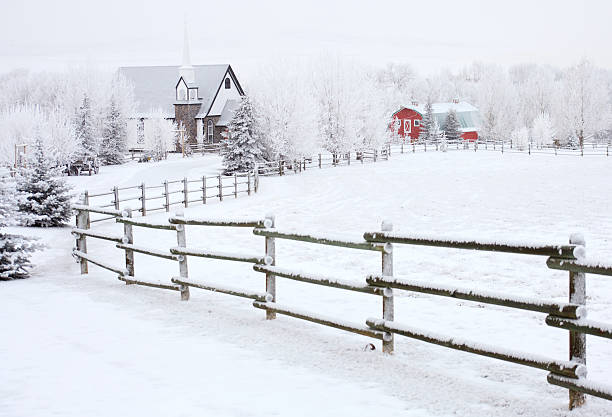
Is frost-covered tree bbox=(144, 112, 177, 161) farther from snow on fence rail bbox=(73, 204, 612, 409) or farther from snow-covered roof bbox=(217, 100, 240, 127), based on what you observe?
snow on fence rail bbox=(73, 204, 612, 409)

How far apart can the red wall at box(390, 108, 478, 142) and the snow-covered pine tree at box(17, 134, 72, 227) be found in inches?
Result: 3045

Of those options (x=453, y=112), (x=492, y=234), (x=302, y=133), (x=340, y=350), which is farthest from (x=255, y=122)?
(x=453, y=112)

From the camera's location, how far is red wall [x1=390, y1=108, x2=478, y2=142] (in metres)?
96.4

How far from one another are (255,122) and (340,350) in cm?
4240

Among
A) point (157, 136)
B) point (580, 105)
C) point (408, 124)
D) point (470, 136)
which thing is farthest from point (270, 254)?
point (470, 136)

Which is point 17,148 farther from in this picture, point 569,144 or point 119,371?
point 569,144

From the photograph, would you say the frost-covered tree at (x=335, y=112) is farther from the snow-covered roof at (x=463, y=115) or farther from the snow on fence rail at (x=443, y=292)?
the snow on fence rail at (x=443, y=292)

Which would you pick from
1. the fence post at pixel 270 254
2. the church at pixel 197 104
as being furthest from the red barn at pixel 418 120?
the fence post at pixel 270 254

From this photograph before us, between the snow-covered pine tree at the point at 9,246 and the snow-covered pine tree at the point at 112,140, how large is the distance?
4694 centimetres

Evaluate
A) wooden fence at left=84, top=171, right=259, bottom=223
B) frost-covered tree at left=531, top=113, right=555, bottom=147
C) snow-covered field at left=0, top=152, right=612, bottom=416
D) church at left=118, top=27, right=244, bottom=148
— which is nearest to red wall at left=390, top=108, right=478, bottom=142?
frost-covered tree at left=531, top=113, right=555, bottom=147

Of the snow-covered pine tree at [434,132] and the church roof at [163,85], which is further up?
the church roof at [163,85]

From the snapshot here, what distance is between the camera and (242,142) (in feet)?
151

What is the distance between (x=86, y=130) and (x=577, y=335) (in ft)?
182

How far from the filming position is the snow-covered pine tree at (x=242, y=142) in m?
46.0
